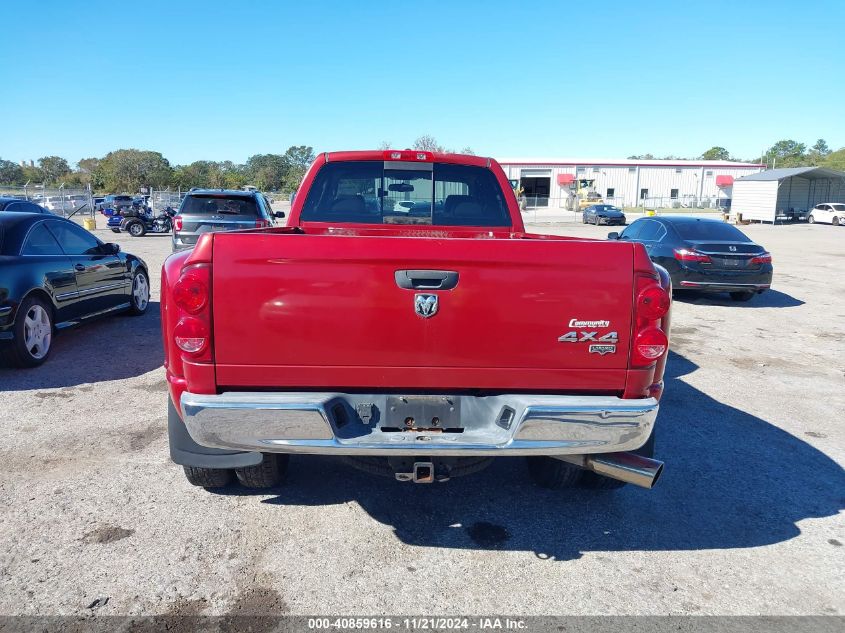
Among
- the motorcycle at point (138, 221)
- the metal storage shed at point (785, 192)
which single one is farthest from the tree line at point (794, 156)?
the motorcycle at point (138, 221)

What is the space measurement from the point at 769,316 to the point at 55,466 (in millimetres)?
10398

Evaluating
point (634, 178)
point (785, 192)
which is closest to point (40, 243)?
point (785, 192)

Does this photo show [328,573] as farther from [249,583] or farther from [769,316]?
[769,316]

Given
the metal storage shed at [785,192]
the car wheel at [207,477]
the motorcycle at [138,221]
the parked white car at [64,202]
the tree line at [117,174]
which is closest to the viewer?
Result: the car wheel at [207,477]

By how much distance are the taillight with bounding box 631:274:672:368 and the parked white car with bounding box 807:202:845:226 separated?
1843 inches

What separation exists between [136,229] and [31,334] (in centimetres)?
2123

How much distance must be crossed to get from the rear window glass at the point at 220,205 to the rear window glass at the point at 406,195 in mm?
8963

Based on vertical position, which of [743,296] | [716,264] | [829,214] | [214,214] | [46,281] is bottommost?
[743,296]

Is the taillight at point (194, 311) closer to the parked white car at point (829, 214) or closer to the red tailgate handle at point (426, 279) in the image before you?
the red tailgate handle at point (426, 279)

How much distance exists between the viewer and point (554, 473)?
3.80 m

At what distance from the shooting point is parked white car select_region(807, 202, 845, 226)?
135 feet

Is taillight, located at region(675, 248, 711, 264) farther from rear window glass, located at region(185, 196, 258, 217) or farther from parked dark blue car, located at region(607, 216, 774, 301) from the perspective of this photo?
rear window glass, located at region(185, 196, 258, 217)

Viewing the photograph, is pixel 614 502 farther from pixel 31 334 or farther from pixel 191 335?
pixel 31 334

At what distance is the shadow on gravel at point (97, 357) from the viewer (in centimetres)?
608
